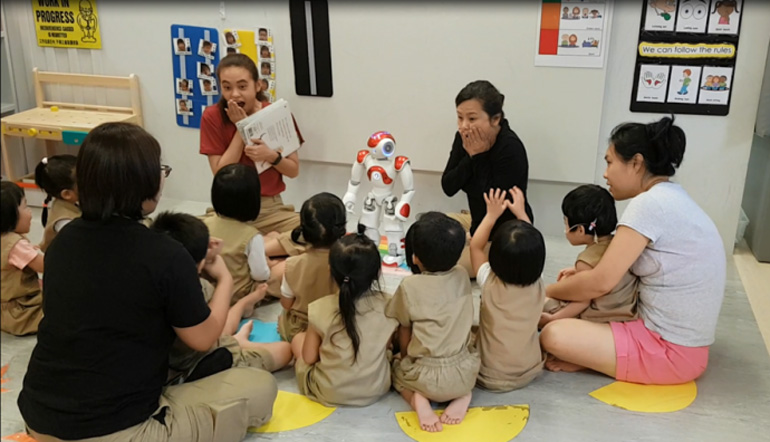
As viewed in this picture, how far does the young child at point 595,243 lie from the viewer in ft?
6.65

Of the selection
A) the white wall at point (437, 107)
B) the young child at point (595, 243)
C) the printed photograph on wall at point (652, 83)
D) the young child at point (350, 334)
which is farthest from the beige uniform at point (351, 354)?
the printed photograph on wall at point (652, 83)

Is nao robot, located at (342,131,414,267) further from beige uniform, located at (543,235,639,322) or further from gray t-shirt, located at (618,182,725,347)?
gray t-shirt, located at (618,182,725,347)

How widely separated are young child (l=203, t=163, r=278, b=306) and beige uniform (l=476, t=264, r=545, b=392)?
0.81m

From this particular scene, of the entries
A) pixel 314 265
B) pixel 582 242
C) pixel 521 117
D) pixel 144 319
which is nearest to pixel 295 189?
pixel 521 117

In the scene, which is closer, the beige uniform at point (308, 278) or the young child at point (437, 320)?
the young child at point (437, 320)

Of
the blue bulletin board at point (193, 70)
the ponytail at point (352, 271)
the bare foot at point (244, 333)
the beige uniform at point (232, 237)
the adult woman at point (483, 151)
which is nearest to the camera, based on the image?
the ponytail at point (352, 271)

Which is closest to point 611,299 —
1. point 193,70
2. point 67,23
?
point 193,70

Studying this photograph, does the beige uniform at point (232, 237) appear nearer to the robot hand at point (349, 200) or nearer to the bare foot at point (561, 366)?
the robot hand at point (349, 200)

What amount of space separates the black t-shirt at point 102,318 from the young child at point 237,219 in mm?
720

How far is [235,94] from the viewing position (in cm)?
267

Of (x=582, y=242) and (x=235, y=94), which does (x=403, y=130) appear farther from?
(x=582, y=242)

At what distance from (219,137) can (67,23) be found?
4.02 ft

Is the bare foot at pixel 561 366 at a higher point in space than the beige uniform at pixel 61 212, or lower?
lower

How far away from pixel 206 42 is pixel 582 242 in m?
2.00
